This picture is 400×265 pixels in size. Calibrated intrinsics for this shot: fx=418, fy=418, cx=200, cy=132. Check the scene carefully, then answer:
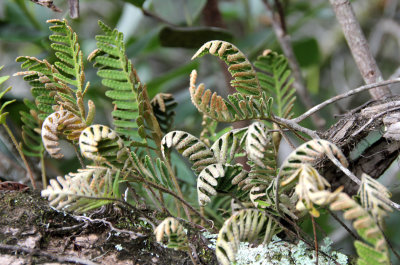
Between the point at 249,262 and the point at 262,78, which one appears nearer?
the point at 249,262

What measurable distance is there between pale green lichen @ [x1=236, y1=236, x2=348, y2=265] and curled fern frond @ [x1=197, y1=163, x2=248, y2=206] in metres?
0.11

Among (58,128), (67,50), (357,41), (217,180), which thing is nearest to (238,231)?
(217,180)

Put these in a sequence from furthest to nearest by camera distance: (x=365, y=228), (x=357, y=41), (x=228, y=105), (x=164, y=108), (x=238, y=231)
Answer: (x=357, y=41) < (x=164, y=108) < (x=228, y=105) < (x=238, y=231) < (x=365, y=228)

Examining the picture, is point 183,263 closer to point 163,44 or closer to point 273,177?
point 273,177

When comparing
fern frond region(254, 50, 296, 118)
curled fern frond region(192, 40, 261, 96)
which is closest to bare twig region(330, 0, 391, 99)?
fern frond region(254, 50, 296, 118)

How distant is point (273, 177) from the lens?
666 millimetres

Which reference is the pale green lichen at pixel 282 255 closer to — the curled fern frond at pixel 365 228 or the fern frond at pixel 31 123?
the curled fern frond at pixel 365 228

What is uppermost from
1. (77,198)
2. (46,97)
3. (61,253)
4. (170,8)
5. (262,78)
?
(170,8)

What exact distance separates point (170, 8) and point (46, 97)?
0.81 m

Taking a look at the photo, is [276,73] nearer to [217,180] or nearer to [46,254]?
[217,180]

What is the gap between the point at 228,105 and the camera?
665 mm

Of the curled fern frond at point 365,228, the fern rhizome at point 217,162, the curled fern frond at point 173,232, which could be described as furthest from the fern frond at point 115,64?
the curled fern frond at point 365,228

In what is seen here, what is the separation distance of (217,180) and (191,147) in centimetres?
6

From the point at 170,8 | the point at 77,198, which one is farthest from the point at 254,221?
the point at 170,8
